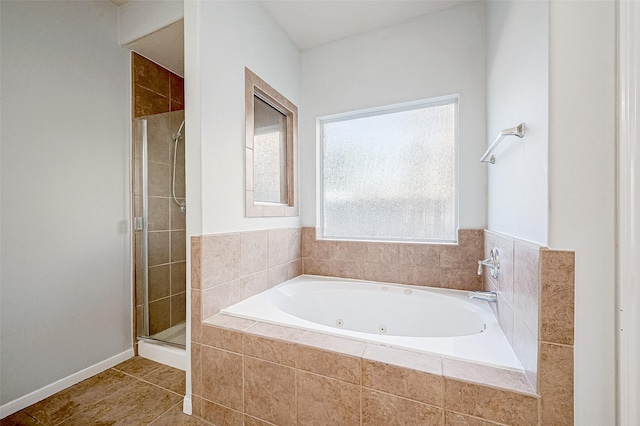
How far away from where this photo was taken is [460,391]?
0.90 m

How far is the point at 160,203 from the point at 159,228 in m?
0.23

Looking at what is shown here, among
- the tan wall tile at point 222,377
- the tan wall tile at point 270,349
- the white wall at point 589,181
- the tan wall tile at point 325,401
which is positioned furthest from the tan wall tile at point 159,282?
the white wall at point 589,181

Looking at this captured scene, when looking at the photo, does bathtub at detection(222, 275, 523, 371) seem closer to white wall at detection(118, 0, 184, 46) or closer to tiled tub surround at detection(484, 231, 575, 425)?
tiled tub surround at detection(484, 231, 575, 425)

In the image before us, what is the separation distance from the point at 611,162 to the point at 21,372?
2989 millimetres

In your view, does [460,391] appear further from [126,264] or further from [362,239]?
[126,264]

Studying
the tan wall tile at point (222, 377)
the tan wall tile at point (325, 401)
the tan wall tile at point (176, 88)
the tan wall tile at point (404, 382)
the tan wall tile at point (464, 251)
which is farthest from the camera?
the tan wall tile at point (176, 88)

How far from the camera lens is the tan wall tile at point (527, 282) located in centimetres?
86

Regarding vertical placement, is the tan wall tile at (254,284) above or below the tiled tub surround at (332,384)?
above

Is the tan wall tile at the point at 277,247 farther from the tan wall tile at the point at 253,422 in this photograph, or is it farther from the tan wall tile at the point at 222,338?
the tan wall tile at the point at 253,422

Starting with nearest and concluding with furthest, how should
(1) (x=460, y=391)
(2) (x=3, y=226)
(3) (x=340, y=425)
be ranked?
(1) (x=460, y=391) < (3) (x=340, y=425) < (2) (x=3, y=226)

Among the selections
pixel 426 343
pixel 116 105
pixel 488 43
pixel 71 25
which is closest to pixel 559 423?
pixel 426 343

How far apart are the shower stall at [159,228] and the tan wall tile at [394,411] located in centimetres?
165

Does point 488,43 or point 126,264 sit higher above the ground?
point 488,43

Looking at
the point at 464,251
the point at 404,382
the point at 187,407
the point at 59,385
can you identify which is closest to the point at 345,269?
the point at 464,251
